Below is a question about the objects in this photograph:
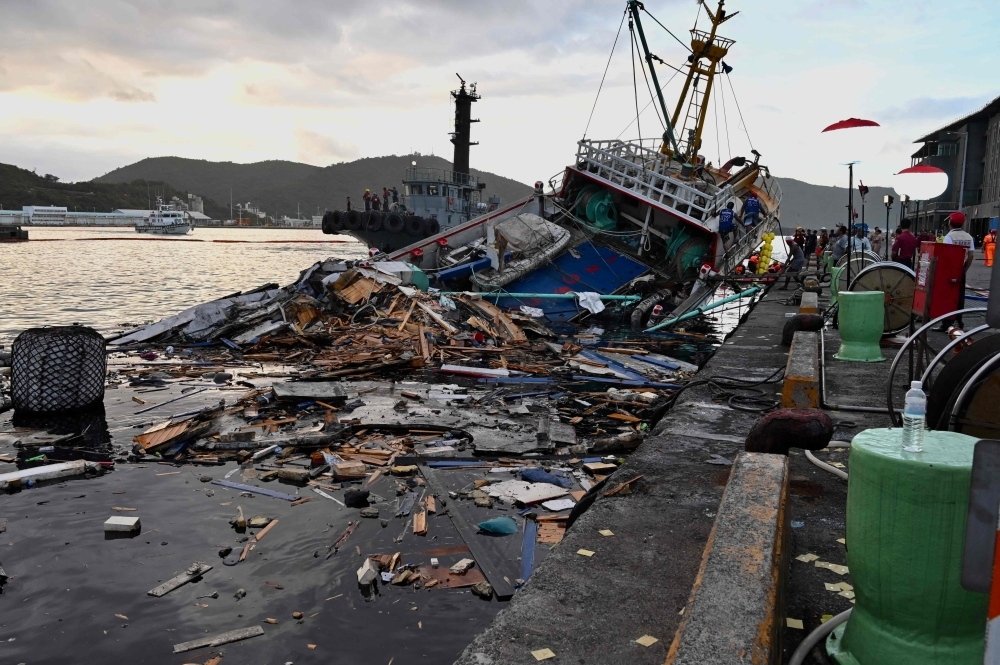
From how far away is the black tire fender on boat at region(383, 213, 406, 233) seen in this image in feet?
116

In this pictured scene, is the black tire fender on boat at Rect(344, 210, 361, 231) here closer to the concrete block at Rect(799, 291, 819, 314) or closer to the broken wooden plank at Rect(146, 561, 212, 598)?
the concrete block at Rect(799, 291, 819, 314)

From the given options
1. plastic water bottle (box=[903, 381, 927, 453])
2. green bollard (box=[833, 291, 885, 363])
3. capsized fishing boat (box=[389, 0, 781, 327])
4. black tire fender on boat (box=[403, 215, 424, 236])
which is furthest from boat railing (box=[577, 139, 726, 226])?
plastic water bottle (box=[903, 381, 927, 453])

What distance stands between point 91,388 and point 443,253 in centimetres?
1393

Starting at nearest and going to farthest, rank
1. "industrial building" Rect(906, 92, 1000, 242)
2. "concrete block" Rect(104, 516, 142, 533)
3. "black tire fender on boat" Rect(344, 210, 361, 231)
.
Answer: "concrete block" Rect(104, 516, 142, 533), "black tire fender on boat" Rect(344, 210, 361, 231), "industrial building" Rect(906, 92, 1000, 242)

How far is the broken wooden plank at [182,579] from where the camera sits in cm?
459

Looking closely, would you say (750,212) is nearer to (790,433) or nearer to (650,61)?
(650,61)

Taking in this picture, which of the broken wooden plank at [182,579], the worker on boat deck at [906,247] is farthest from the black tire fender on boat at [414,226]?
the broken wooden plank at [182,579]

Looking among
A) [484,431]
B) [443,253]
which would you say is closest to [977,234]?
[443,253]

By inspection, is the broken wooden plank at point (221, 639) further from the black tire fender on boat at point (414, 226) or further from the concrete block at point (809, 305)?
the black tire fender on boat at point (414, 226)

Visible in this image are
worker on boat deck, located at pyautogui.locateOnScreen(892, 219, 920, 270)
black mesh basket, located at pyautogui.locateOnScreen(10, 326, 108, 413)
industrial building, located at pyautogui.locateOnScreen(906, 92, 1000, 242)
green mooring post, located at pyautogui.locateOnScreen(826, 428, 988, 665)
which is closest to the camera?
green mooring post, located at pyautogui.locateOnScreen(826, 428, 988, 665)

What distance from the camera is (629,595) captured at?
3.35 meters

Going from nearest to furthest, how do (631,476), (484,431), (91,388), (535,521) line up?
(631,476) < (535,521) < (484,431) < (91,388)

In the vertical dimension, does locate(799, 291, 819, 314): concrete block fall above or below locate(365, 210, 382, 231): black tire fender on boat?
below

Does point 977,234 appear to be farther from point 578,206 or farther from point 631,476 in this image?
point 631,476
